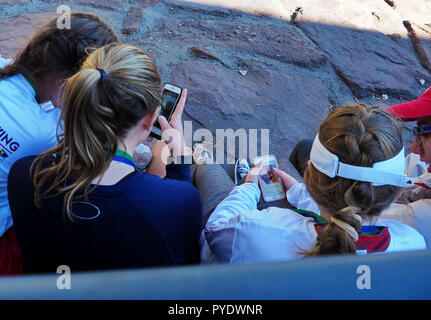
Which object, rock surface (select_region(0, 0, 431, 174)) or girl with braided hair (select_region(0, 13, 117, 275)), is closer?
girl with braided hair (select_region(0, 13, 117, 275))

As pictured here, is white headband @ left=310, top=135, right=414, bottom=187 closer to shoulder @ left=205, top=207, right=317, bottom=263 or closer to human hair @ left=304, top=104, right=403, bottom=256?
human hair @ left=304, top=104, right=403, bottom=256

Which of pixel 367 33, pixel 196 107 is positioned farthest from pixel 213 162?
pixel 367 33

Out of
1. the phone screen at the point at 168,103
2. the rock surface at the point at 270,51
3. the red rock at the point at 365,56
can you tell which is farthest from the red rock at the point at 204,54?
the phone screen at the point at 168,103

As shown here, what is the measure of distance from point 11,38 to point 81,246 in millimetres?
1772

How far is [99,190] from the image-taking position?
3.41 ft

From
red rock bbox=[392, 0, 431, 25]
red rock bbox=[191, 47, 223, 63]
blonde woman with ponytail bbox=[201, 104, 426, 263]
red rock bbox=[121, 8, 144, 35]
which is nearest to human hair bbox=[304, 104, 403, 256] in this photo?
blonde woman with ponytail bbox=[201, 104, 426, 263]

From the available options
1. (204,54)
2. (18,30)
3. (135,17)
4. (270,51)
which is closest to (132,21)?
(135,17)

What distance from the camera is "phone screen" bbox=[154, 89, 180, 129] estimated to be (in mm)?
1704

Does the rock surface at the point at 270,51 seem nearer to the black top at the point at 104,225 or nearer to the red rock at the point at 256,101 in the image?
the red rock at the point at 256,101

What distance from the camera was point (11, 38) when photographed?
92.4 inches

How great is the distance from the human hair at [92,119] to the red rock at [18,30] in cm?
141

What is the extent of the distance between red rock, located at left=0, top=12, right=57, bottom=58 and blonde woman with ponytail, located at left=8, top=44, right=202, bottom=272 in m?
1.41

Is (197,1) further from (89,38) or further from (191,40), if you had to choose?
(89,38)

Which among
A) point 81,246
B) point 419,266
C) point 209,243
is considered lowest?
point 209,243
